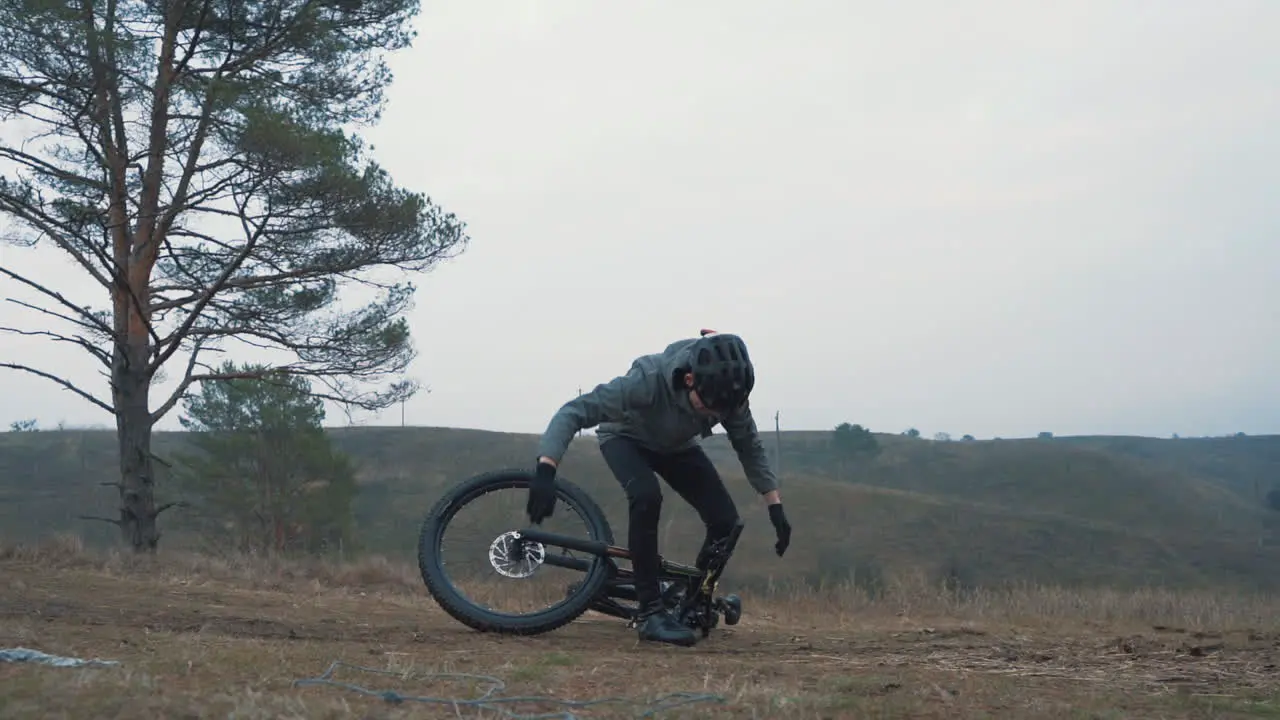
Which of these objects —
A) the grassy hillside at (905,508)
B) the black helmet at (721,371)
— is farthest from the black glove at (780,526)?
the grassy hillside at (905,508)

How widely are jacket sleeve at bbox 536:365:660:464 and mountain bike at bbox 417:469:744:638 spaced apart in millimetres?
479

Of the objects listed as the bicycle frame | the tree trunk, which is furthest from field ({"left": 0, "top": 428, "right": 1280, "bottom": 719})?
the tree trunk

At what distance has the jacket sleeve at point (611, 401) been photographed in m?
5.91

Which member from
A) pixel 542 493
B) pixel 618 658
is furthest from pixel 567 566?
pixel 618 658

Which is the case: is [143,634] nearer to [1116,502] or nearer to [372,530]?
[372,530]

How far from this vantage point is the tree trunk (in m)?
15.1

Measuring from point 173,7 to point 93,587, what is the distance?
9743 mm

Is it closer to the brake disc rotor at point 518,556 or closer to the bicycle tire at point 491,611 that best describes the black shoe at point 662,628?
the bicycle tire at point 491,611

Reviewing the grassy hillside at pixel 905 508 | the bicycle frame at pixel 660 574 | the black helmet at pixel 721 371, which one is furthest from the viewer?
the grassy hillside at pixel 905 508

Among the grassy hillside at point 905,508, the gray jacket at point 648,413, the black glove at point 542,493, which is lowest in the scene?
the grassy hillside at point 905,508

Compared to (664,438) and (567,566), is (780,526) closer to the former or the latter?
(664,438)

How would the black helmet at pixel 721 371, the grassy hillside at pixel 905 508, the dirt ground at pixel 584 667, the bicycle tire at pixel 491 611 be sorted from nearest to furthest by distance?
the dirt ground at pixel 584 667 < the black helmet at pixel 721 371 < the bicycle tire at pixel 491 611 < the grassy hillside at pixel 905 508

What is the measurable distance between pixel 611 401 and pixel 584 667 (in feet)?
5.69

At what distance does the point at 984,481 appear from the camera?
9275cm
